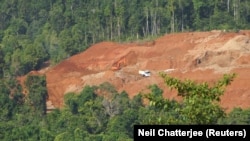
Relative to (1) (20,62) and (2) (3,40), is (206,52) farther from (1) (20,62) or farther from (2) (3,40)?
(2) (3,40)

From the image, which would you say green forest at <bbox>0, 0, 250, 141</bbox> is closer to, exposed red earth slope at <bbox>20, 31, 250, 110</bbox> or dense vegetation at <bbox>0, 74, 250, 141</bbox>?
dense vegetation at <bbox>0, 74, 250, 141</bbox>

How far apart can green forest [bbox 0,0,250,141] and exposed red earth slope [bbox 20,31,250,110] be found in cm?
250

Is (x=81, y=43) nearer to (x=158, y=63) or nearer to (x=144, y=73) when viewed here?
(x=158, y=63)

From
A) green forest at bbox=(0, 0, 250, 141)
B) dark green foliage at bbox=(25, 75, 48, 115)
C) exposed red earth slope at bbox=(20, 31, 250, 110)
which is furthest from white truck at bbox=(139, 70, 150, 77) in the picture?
dark green foliage at bbox=(25, 75, 48, 115)

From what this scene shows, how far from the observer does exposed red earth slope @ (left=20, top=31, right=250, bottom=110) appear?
79.7m

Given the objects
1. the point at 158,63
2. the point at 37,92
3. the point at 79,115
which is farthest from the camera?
the point at 158,63

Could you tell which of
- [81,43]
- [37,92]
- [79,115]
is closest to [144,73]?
[37,92]

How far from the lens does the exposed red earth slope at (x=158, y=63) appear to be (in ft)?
261

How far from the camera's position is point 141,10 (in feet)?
346

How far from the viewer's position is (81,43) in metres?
99.6

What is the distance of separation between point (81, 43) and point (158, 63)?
52.9ft

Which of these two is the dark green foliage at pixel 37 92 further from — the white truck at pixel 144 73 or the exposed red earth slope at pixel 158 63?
the white truck at pixel 144 73

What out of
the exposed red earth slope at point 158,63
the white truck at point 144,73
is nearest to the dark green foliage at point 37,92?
the exposed red earth slope at point 158,63

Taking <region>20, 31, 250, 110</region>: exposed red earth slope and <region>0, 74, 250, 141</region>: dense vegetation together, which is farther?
<region>20, 31, 250, 110</region>: exposed red earth slope
